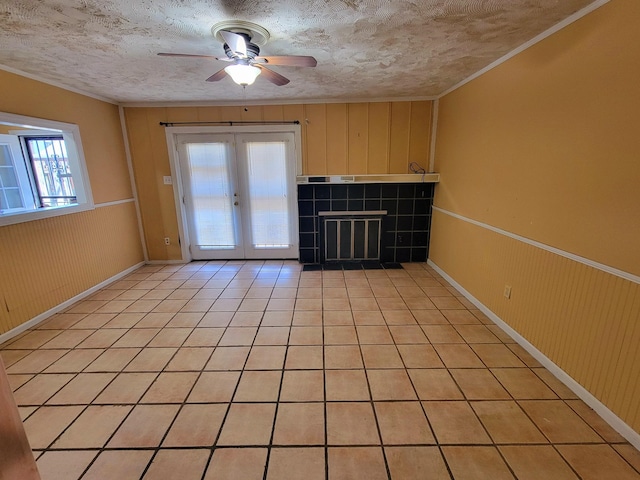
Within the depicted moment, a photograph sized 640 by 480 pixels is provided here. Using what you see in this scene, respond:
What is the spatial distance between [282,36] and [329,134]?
200 cm

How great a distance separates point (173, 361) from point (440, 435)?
1.83 meters

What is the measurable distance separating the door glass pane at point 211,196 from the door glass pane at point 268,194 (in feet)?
1.12

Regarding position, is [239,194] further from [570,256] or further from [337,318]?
[570,256]

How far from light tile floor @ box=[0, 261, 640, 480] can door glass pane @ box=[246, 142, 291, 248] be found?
157 cm

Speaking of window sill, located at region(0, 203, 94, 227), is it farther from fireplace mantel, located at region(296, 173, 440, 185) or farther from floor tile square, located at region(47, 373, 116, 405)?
fireplace mantel, located at region(296, 173, 440, 185)

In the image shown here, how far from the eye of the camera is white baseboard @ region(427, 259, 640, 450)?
4.90 feet

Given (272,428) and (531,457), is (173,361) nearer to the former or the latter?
(272,428)

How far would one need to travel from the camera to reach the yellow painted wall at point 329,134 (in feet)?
12.9

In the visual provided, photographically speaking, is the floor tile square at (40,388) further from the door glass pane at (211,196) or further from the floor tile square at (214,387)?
the door glass pane at (211,196)

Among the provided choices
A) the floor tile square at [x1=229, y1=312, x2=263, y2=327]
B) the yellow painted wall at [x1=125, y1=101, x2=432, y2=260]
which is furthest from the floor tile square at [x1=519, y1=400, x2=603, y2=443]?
the yellow painted wall at [x1=125, y1=101, x2=432, y2=260]

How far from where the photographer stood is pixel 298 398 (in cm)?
178

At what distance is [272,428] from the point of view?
1.58 metres

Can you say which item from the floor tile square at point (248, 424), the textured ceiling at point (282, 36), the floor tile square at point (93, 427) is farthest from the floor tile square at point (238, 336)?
the textured ceiling at point (282, 36)

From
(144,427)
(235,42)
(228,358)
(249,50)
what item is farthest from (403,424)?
(249,50)
